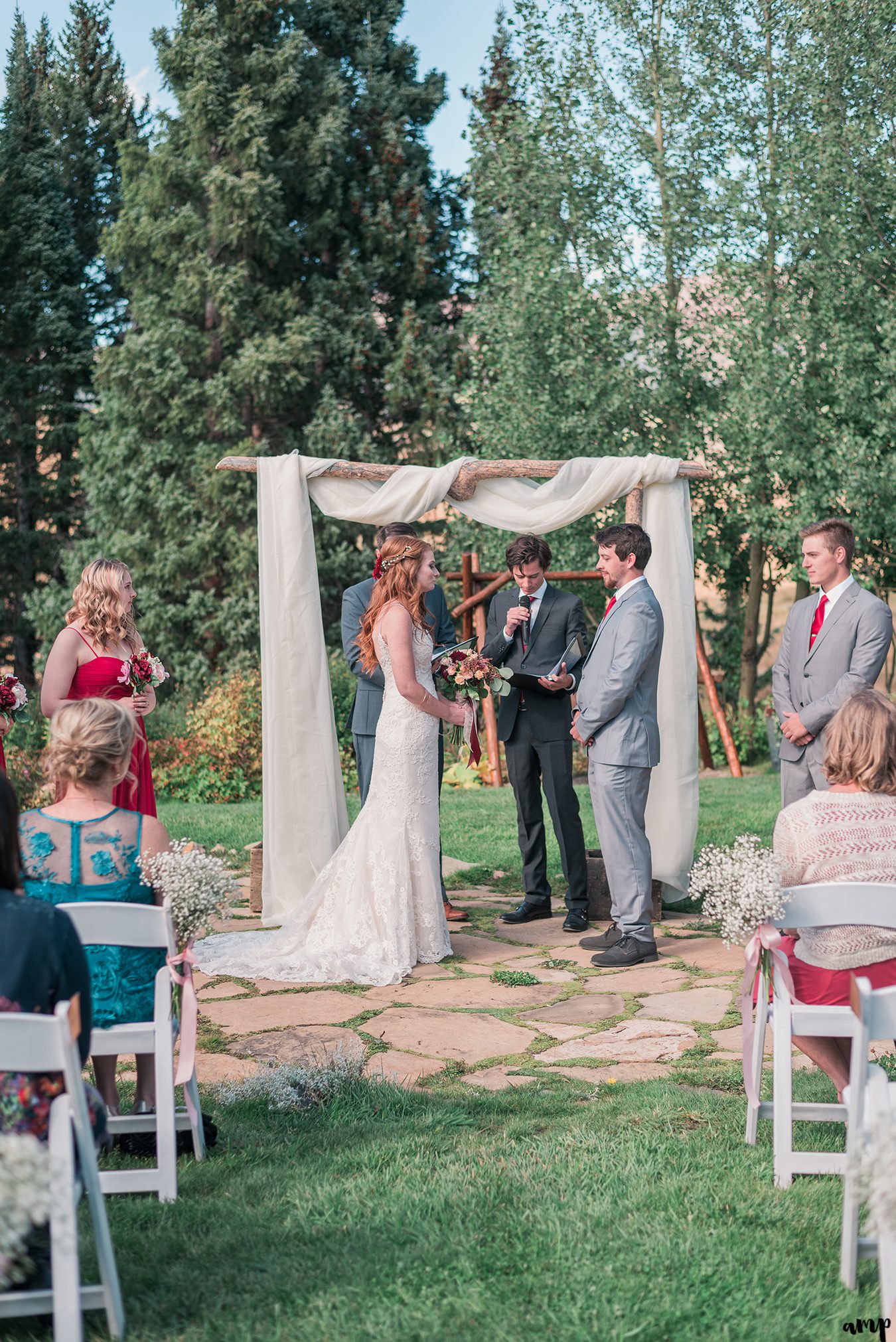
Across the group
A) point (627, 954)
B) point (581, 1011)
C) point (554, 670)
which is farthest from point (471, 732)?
point (581, 1011)

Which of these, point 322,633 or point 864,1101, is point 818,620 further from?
point 864,1101

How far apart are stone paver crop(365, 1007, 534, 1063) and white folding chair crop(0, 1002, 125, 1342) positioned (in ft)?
6.98

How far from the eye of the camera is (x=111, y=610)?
5.33 metres

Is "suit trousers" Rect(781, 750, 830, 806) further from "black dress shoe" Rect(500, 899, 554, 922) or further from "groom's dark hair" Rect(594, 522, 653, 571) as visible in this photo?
"black dress shoe" Rect(500, 899, 554, 922)

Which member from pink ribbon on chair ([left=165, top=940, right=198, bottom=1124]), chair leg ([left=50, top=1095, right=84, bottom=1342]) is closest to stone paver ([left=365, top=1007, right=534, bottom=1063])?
pink ribbon on chair ([left=165, top=940, right=198, bottom=1124])

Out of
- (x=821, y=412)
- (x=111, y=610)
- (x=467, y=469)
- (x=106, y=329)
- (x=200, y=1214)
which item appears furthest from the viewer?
(x=106, y=329)

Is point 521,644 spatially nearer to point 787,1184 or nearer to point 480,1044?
point 480,1044

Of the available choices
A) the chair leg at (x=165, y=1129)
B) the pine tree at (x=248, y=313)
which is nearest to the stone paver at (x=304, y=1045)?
the chair leg at (x=165, y=1129)

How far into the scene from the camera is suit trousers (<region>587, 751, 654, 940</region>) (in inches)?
229

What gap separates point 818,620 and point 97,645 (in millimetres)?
3584

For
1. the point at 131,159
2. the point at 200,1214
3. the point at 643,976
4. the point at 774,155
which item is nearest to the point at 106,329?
the point at 131,159

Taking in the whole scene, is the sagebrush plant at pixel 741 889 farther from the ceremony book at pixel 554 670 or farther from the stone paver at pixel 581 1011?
the ceremony book at pixel 554 670

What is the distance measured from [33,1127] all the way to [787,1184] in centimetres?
189

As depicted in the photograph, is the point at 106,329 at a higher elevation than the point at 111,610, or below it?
higher
